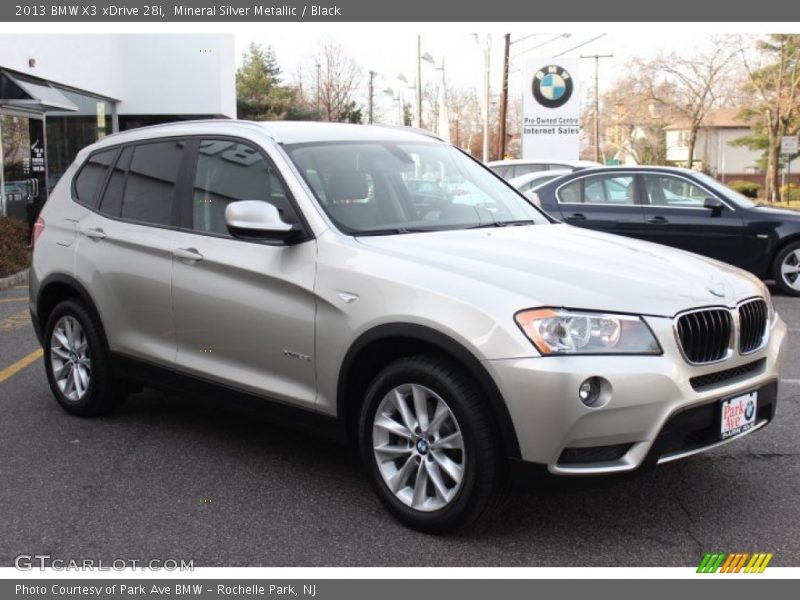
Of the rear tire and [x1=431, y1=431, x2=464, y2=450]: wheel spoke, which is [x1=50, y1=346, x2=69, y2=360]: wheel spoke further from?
[x1=431, y1=431, x2=464, y2=450]: wheel spoke

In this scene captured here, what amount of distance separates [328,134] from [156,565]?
8.03ft

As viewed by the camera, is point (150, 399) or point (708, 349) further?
point (150, 399)

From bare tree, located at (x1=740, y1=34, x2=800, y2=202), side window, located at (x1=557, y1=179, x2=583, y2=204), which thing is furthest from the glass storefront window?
bare tree, located at (x1=740, y1=34, x2=800, y2=202)

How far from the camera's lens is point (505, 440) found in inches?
139

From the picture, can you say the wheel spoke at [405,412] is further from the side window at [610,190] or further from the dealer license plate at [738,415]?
the side window at [610,190]

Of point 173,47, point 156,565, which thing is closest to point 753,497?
point 156,565

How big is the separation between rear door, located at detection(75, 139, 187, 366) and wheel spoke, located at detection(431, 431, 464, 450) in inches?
74.1

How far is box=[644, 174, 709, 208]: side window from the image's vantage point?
11.1 metres

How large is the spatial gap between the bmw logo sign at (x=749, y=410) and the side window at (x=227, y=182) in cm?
Result: 230

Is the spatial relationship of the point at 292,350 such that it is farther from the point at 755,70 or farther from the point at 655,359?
the point at 755,70

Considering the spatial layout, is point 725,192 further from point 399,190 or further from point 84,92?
point 84,92

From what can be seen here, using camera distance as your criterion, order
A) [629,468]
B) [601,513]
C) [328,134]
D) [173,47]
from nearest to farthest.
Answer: [629,468] → [601,513] → [328,134] → [173,47]

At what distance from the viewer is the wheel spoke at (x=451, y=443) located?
145 inches

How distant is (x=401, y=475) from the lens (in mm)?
3932
